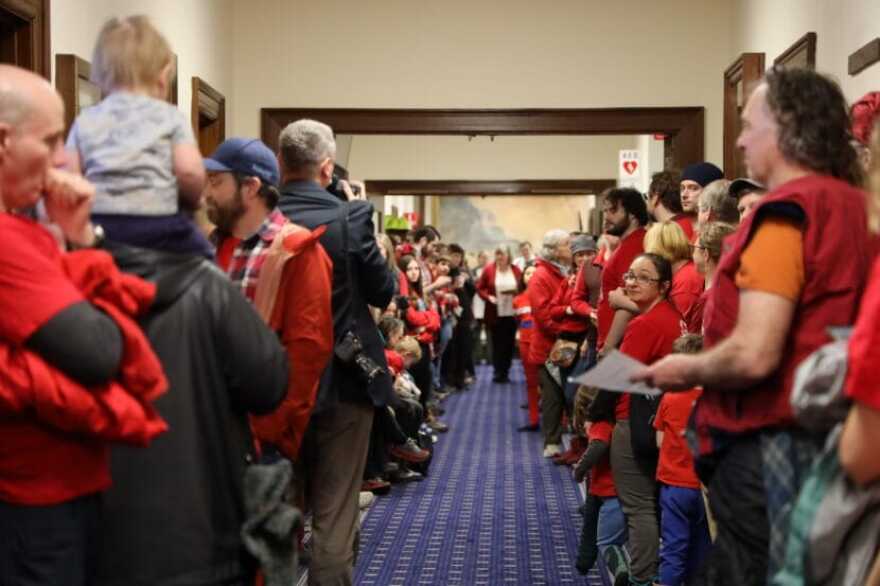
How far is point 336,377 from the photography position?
3.84 m

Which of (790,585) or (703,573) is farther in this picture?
(703,573)

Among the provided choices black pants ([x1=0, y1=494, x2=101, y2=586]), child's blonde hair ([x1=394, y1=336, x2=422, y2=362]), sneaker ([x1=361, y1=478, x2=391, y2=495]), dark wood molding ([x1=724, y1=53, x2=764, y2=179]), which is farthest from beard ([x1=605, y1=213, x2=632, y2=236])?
black pants ([x1=0, y1=494, x2=101, y2=586])

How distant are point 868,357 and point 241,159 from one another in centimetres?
202

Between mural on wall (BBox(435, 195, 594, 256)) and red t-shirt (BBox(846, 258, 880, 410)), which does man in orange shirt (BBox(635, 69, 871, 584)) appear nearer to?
red t-shirt (BBox(846, 258, 880, 410))

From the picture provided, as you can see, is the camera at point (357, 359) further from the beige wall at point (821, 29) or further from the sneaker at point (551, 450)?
the sneaker at point (551, 450)

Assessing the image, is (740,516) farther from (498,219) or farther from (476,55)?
(498,219)

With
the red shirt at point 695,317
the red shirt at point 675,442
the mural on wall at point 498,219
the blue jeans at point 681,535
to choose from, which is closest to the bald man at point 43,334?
the red shirt at point 675,442

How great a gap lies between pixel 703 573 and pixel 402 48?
21.4ft

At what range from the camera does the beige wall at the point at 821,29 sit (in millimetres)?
5152

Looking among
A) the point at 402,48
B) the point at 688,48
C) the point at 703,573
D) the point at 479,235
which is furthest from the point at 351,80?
the point at 479,235

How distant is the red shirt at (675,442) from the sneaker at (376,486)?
3239 mm

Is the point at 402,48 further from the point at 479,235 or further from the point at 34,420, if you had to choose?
the point at 479,235

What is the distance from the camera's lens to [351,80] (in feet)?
28.6

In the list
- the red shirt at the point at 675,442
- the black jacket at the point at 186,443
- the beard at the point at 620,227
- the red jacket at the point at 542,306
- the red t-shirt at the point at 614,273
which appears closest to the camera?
the black jacket at the point at 186,443
